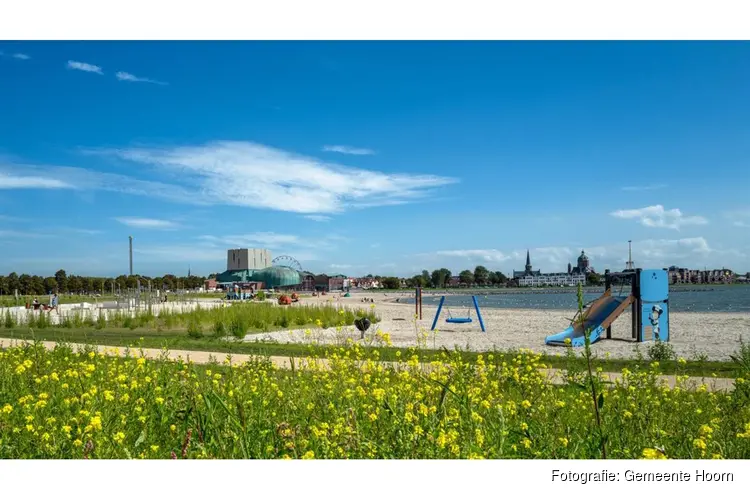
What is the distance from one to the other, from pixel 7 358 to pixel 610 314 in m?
16.9

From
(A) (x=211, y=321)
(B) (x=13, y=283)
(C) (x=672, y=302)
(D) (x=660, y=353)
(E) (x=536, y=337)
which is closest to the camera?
(D) (x=660, y=353)

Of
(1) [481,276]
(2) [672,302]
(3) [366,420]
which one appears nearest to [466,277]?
(1) [481,276]

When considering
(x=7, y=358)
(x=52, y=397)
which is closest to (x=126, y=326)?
(x=7, y=358)

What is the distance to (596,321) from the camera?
19.5 meters

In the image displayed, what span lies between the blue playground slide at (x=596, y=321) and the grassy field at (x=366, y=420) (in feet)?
37.8

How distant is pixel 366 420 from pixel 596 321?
1684 cm

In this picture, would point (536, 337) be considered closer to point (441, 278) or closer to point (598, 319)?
point (598, 319)

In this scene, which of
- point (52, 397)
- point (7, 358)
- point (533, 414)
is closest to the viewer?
point (533, 414)

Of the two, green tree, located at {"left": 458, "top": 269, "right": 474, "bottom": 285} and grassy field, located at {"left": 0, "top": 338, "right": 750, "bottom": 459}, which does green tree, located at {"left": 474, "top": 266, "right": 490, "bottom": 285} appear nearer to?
green tree, located at {"left": 458, "top": 269, "right": 474, "bottom": 285}

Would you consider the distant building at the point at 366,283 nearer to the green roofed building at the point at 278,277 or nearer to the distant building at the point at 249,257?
the green roofed building at the point at 278,277

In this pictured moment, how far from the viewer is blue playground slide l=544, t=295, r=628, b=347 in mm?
17359

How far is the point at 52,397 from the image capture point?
5.36 meters
